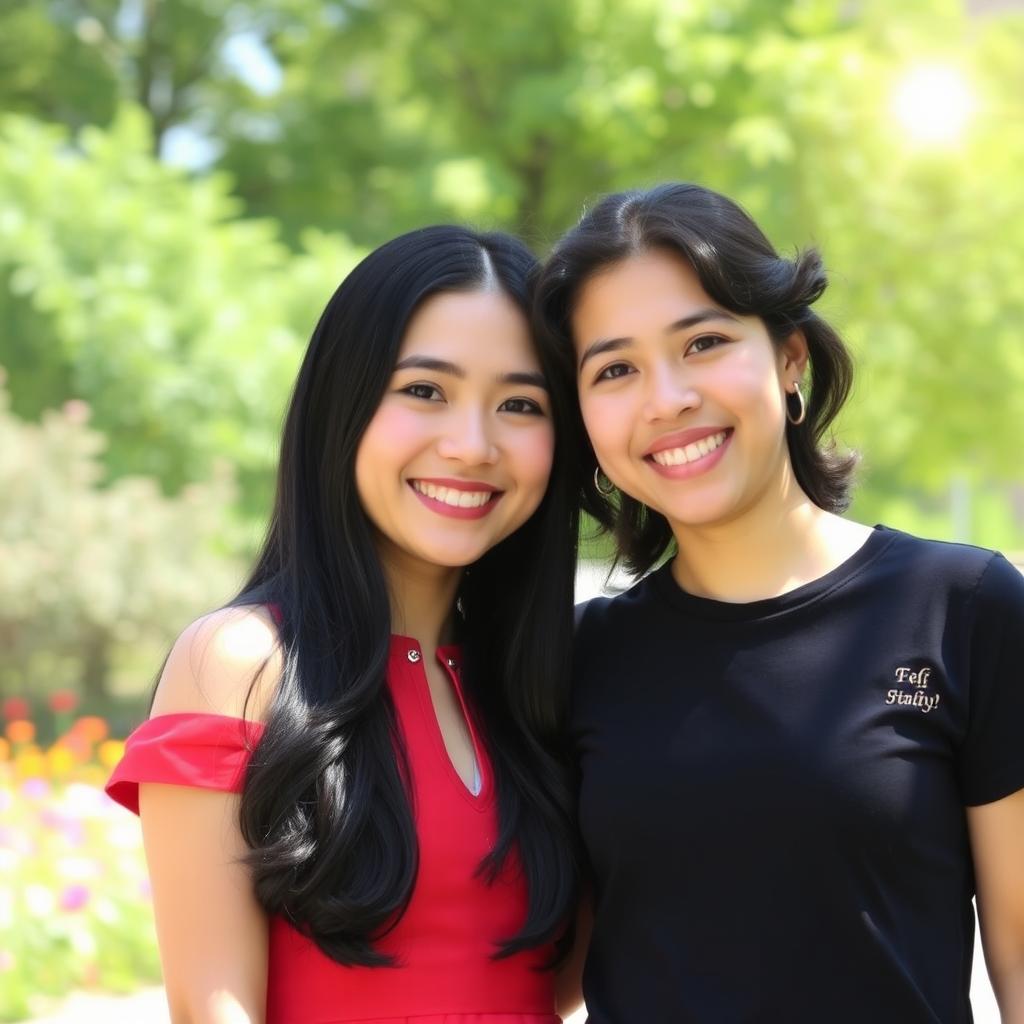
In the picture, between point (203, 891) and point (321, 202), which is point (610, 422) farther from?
point (321, 202)

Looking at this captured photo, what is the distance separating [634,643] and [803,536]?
13.6 inches

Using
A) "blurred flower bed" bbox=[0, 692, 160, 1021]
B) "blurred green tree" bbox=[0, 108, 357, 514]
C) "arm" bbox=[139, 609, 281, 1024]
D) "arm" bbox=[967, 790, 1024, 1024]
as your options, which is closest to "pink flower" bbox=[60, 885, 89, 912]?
"blurred flower bed" bbox=[0, 692, 160, 1021]

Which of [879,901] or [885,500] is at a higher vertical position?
[885,500]

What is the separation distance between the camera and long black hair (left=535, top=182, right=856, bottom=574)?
2436 millimetres

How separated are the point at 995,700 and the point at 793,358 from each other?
0.71m

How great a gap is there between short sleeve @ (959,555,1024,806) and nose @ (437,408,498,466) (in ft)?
2.76

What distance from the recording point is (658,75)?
1083 cm

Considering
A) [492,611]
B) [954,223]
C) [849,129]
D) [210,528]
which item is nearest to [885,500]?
[954,223]

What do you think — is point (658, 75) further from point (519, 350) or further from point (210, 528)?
point (519, 350)

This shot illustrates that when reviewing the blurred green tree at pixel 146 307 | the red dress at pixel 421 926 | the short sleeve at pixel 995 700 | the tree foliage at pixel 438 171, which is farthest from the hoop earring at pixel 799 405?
the blurred green tree at pixel 146 307

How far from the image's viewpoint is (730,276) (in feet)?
7.95

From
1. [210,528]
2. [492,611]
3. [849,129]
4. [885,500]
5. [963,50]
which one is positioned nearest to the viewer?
[492,611]

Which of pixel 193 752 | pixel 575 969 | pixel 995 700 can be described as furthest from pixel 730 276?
pixel 575 969

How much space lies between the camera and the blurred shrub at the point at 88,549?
8.52 metres
